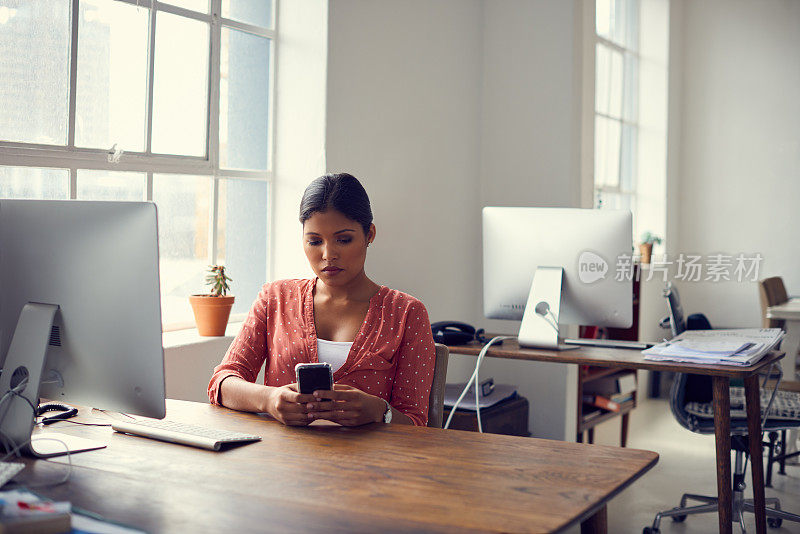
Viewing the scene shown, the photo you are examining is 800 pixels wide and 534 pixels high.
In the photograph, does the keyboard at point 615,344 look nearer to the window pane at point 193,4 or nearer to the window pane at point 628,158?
the window pane at point 193,4

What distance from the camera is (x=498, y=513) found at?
122 cm

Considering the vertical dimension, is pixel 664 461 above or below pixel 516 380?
below

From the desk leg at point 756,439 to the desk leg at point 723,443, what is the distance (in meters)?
0.21

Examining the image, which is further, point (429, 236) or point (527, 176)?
point (527, 176)

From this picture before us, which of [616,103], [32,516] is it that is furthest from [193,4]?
[616,103]

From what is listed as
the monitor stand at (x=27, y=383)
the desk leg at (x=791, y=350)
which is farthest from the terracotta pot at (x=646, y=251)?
the monitor stand at (x=27, y=383)

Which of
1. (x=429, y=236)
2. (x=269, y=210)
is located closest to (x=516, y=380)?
(x=429, y=236)

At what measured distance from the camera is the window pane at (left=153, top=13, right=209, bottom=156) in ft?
9.25

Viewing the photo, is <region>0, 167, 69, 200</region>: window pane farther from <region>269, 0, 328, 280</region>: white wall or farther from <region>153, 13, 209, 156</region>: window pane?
<region>269, 0, 328, 280</region>: white wall

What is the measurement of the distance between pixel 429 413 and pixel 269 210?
148cm

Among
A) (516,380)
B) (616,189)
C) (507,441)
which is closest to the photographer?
(507,441)

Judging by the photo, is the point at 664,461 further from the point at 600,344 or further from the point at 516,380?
the point at 600,344

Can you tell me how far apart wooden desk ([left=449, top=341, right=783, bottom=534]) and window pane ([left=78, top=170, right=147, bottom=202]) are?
1.22 meters

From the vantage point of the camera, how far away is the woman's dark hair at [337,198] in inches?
79.0
